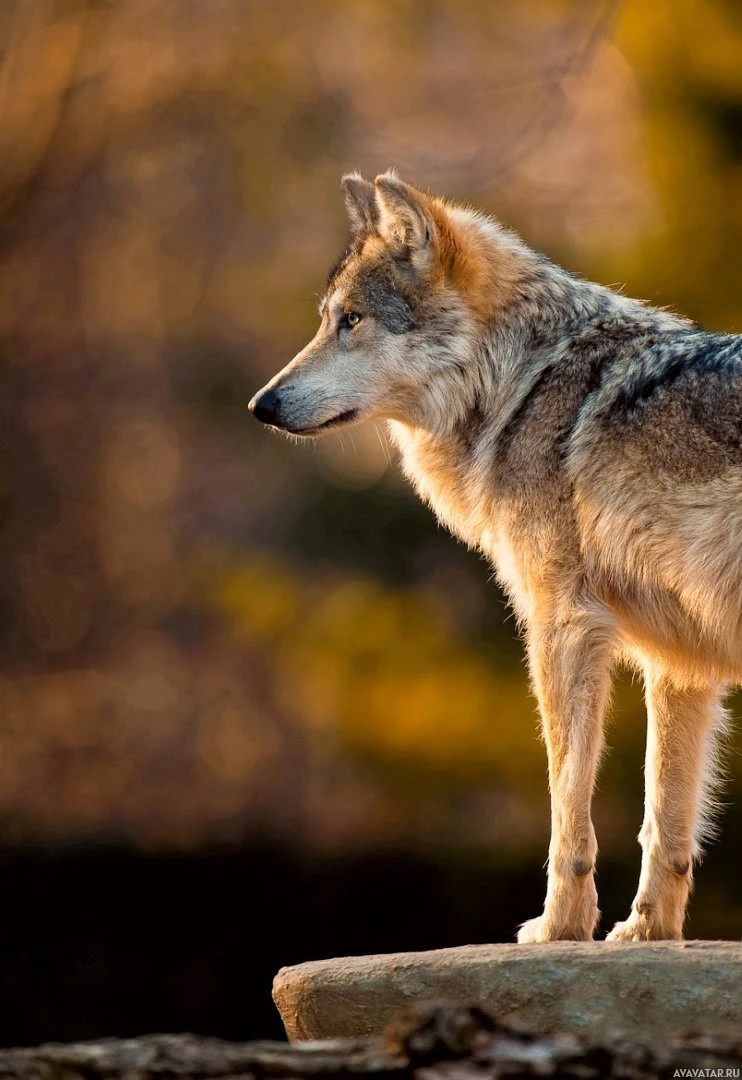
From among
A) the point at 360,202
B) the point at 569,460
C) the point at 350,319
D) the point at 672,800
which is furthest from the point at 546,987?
the point at 360,202

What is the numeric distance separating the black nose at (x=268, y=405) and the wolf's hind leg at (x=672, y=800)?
1.68 meters

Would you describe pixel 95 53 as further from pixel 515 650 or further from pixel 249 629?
Answer: pixel 515 650

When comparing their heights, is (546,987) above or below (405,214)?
below

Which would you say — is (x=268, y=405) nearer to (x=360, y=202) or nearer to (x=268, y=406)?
(x=268, y=406)

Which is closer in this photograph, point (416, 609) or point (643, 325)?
point (643, 325)

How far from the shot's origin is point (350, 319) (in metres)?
5.34

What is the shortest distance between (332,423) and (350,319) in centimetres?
41

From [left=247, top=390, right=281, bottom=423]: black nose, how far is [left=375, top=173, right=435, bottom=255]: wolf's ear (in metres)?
0.74

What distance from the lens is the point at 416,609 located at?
10.4 meters

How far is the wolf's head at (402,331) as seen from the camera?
17.1 ft

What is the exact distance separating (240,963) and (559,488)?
6628 mm

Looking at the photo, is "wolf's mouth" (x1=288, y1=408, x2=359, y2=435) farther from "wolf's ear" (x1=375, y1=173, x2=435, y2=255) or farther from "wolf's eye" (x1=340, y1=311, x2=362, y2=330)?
"wolf's ear" (x1=375, y1=173, x2=435, y2=255)

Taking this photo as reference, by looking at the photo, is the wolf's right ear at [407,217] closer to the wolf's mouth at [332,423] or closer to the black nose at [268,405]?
the wolf's mouth at [332,423]

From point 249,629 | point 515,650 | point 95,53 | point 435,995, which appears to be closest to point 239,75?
point 95,53
